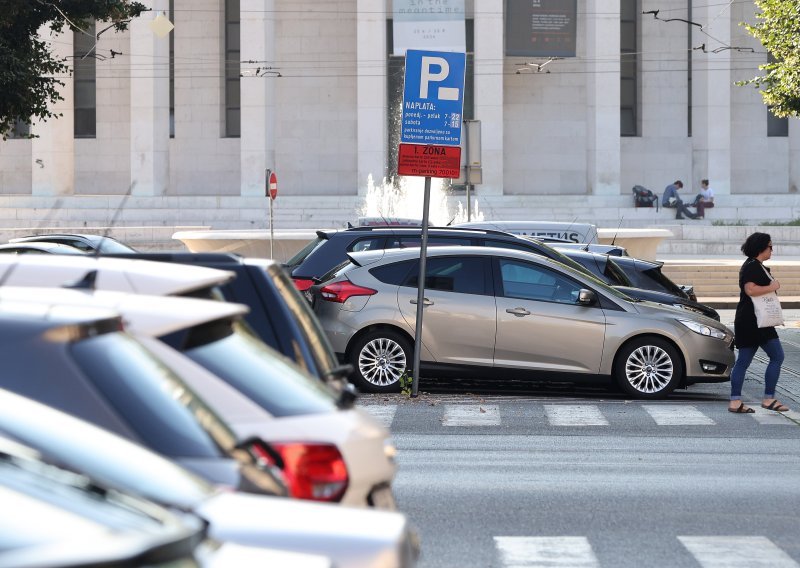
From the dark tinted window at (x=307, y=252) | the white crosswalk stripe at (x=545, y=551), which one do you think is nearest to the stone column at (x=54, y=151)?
the dark tinted window at (x=307, y=252)

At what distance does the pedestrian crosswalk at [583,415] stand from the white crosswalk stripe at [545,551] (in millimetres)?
4993

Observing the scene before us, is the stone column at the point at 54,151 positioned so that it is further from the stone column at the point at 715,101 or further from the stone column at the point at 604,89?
the stone column at the point at 715,101

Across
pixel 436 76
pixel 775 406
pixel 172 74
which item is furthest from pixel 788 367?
pixel 172 74

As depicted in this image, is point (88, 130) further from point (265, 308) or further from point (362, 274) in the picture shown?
point (265, 308)

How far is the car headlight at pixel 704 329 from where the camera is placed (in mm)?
14898

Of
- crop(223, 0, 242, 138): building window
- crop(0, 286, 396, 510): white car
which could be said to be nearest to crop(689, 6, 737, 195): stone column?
crop(223, 0, 242, 138): building window

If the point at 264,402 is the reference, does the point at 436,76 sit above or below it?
above

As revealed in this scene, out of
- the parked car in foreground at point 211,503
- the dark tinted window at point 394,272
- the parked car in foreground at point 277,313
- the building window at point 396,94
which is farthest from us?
the building window at point 396,94

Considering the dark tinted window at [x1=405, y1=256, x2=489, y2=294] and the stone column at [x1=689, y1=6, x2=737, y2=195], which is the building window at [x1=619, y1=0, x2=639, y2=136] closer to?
the stone column at [x1=689, y1=6, x2=737, y2=195]

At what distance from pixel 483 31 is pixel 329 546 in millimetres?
51630

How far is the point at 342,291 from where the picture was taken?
14.8m

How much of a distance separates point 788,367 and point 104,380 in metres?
16.2

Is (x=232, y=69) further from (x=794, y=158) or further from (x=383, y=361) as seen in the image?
(x=383, y=361)

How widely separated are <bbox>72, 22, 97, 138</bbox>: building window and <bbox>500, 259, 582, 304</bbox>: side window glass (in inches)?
1893
